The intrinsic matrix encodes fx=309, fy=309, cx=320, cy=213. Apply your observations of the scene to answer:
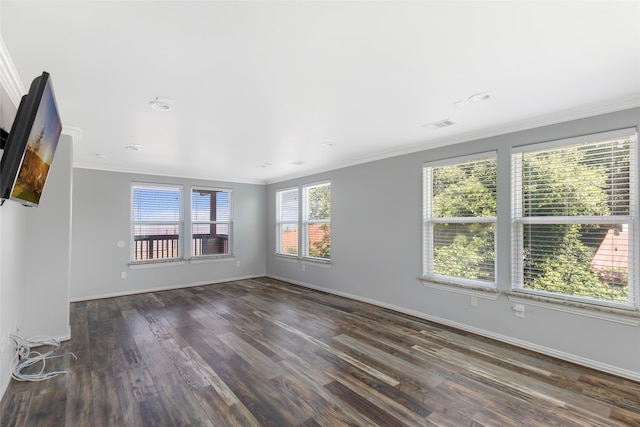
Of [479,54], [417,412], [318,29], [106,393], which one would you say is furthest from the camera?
[106,393]

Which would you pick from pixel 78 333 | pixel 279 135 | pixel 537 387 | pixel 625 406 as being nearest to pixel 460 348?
pixel 537 387

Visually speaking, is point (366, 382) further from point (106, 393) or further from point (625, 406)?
point (106, 393)

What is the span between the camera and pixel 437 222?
408 centimetres

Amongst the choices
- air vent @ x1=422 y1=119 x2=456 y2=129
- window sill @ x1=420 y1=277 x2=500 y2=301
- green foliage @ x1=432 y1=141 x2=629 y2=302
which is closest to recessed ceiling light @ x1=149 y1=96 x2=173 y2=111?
air vent @ x1=422 y1=119 x2=456 y2=129

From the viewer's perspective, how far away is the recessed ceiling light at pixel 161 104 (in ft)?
8.60

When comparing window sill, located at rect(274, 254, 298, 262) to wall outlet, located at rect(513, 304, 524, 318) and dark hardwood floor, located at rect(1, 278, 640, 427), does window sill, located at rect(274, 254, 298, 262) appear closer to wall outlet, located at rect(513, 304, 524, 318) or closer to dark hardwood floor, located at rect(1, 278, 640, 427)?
dark hardwood floor, located at rect(1, 278, 640, 427)

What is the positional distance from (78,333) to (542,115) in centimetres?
564

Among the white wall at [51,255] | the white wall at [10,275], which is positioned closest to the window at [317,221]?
the white wall at [51,255]

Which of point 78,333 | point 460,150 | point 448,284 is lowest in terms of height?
point 78,333

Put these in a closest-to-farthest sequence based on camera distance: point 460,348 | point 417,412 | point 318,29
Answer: point 318,29 → point 417,412 → point 460,348

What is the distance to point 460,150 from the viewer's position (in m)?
3.84

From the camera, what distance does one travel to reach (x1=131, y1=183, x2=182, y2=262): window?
5.98m

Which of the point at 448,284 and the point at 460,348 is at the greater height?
the point at 448,284

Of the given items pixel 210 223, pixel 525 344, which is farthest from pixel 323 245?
pixel 525 344
